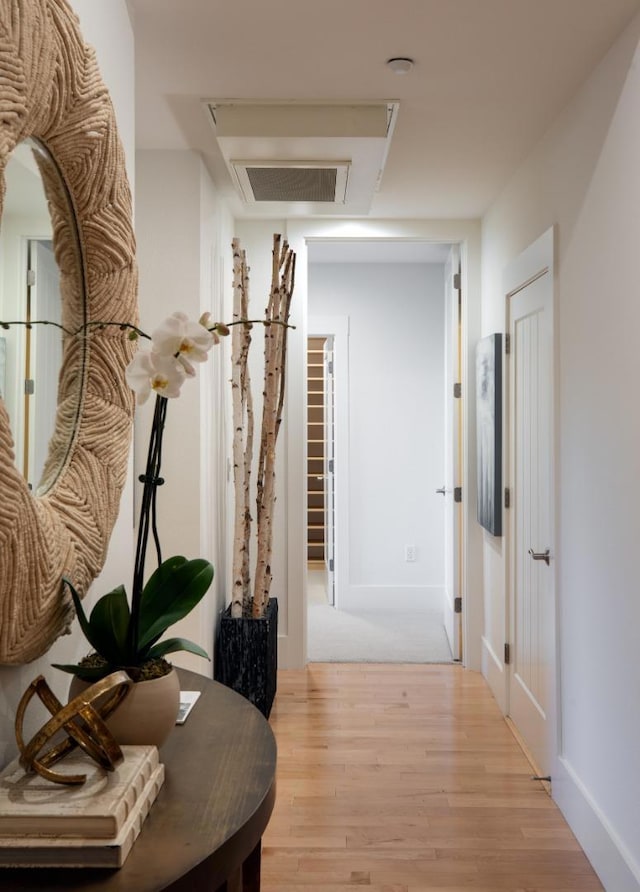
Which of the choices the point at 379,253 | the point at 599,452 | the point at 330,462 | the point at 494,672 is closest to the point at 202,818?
the point at 599,452

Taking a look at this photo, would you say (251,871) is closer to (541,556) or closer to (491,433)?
(541,556)

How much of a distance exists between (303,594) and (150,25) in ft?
9.67

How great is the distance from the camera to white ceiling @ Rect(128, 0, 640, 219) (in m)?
2.10

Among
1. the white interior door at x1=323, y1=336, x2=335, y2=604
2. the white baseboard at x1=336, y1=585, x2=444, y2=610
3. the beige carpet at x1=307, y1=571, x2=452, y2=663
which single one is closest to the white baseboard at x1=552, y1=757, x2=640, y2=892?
the beige carpet at x1=307, y1=571, x2=452, y2=663

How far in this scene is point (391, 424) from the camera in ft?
18.7

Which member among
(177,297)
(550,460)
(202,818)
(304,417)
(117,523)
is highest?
(177,297)

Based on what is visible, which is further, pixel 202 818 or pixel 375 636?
pixel 375 636

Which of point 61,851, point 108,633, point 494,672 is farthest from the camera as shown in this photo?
point 494,672

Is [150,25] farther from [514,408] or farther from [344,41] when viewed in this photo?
[514,408]

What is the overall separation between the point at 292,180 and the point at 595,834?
2571 mm

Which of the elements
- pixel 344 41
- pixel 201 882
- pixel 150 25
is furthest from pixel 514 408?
pixel 201 882

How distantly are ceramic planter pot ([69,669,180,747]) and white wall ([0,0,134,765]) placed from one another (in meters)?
0.14

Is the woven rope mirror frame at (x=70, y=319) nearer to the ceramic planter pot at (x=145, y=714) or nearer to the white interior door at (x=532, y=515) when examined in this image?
the ceramic planter pot at (x=145, y=714)

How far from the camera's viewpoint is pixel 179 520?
315 centimetres
